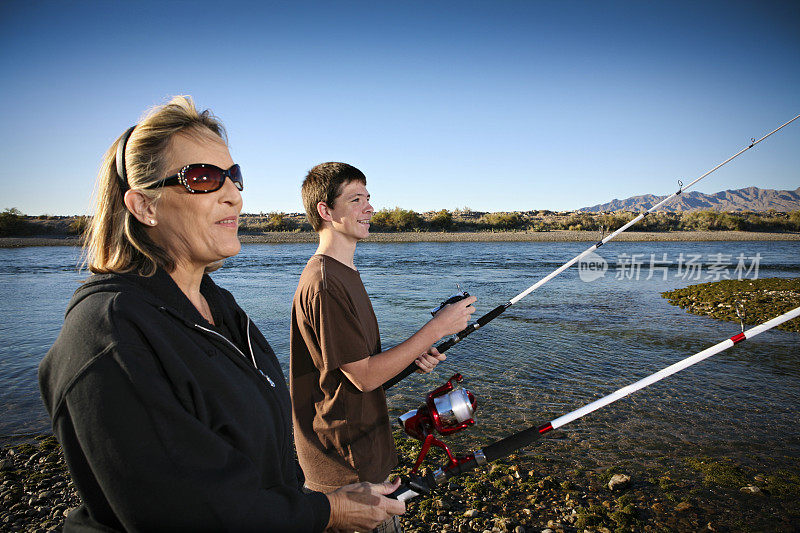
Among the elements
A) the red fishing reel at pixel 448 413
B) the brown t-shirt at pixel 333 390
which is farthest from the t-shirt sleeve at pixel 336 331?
the red fishing reel at pixel 448 413

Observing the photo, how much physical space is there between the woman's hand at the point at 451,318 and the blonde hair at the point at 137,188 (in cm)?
133

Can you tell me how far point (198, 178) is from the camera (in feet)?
4.91

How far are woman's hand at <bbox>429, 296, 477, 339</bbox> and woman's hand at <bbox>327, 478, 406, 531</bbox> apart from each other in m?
0.87

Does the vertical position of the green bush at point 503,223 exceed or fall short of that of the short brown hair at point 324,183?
it exceeds it

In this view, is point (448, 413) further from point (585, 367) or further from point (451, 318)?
point (585, 367)

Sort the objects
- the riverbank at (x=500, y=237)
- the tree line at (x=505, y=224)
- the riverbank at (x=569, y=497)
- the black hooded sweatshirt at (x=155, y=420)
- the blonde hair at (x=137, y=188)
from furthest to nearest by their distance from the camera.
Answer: the tree line at (x=505, y=224) → the riverbank at (x=500, y=237) → the riverbank at (x=569, y=497) → the blonde hair at (x=137, y=188) → the black hooded sweatshirt at (x=155, y=420)

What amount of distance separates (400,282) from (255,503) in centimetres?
1742

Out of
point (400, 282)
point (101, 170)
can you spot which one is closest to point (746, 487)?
point (101, 170)

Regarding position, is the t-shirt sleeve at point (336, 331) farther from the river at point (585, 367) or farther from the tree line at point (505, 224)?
the tree line at point (505, 224)

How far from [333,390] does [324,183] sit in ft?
3.86

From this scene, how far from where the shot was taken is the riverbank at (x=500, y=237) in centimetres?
4484

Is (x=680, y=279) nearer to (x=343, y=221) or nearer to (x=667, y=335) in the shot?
(x=667, y=335)

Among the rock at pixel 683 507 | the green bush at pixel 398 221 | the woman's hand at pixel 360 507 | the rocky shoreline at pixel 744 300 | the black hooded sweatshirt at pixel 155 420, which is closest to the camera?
the black hooded sweatshirt at pixel 155 420

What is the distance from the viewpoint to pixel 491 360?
7953 millimetres
